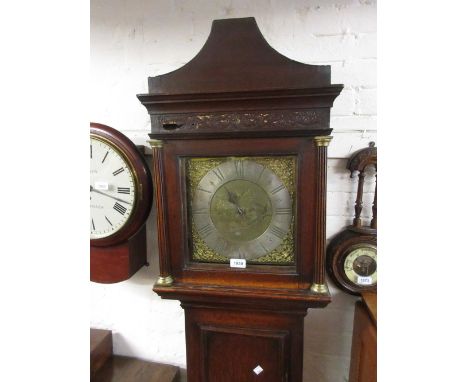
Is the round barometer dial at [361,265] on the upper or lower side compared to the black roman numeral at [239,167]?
lower

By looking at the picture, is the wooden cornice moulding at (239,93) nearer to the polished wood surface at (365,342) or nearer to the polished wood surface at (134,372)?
the polished wood surface at (365,342)

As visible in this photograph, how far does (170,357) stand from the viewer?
1.13 meters

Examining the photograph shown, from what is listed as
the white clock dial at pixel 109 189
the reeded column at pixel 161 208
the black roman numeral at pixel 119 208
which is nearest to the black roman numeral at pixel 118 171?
the white clock dial at pixel 109 189

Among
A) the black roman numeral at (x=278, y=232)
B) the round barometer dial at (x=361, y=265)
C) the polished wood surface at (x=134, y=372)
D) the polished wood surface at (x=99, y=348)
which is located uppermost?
the black roman numeral at (x=278, y=232)

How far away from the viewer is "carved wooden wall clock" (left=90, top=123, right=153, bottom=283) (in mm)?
904

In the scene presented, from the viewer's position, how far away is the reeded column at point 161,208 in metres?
0.73

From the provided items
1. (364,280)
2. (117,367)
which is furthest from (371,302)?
(117,367)

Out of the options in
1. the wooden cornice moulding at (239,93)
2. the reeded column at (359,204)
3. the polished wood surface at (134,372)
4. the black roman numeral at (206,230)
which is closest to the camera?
the wooden cornice moulding at (239,93)

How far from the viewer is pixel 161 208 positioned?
0.75 m

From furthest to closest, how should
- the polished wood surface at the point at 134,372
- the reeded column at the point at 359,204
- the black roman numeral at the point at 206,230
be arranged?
the polished wood surface at the point at 134,372 → the reeded column at the point at 359,204 → the black roman numeral at the point at 206,230

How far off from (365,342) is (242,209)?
59cm

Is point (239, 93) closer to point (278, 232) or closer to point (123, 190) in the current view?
A: point (278, 232)

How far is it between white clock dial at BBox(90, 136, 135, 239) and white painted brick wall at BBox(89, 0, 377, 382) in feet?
0.50
